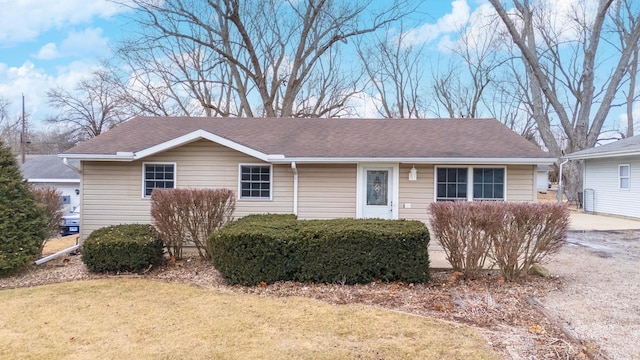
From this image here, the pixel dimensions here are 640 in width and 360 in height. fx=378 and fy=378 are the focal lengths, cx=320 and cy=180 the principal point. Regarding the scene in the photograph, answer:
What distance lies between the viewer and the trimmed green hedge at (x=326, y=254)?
5.78m

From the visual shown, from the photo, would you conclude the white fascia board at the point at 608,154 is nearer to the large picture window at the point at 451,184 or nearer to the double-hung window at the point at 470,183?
the double-hung window at the point at 470,183

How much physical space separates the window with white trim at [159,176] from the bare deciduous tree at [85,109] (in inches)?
852

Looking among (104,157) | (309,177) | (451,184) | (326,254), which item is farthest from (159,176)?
(451,184)

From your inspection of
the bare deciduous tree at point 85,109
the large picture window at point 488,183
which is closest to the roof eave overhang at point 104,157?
the large picture window at point 488,183

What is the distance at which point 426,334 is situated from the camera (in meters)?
4.16

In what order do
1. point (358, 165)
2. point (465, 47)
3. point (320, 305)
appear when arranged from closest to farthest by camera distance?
1. point (320, 305)
2. point (358, 165)
3. point (465, 47)

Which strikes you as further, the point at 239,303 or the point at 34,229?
the point at 34,229

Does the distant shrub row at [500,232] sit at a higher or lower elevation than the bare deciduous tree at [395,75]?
lower

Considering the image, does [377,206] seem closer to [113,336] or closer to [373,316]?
[373,316]

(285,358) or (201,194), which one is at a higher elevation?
(201,194)

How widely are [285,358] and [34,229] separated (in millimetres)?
5956

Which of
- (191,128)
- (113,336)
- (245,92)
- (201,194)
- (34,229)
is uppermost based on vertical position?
(245,92)

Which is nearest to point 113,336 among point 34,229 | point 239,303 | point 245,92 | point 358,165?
point 239,303

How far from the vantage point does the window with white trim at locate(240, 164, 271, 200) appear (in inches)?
354
